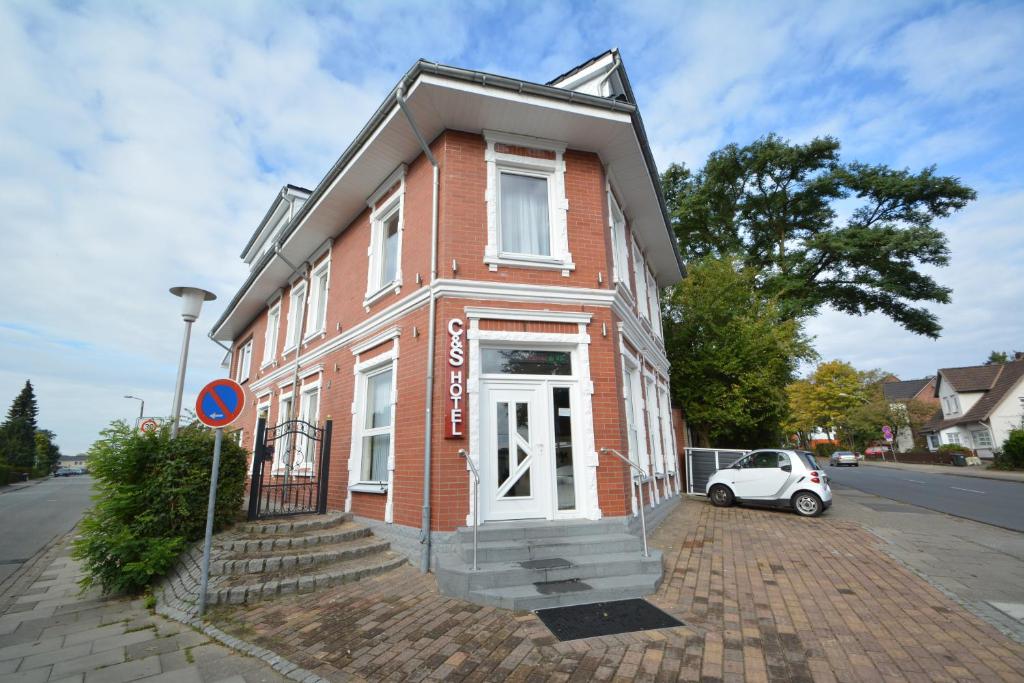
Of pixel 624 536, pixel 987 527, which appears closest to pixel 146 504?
pixel 624 536

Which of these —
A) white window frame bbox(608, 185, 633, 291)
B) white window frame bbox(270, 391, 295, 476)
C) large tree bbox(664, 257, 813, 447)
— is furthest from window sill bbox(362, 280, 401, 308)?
large tree bbox(664, 257, 813, 447)

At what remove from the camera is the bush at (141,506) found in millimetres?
5809

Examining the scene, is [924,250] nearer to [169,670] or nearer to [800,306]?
[800,306]

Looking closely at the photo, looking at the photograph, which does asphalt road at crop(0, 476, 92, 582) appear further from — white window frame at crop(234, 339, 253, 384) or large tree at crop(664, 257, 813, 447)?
large tree at crop(664, 257, 813, 447)

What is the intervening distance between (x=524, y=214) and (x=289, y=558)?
6043 mm

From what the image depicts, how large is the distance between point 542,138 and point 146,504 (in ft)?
26.1

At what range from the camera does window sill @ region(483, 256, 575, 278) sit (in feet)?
24.1

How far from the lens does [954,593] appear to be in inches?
199

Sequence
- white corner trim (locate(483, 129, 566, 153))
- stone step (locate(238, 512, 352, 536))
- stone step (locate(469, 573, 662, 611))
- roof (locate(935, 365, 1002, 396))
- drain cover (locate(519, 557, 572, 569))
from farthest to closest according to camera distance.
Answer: roof (locate(935, 365, 1002, 396)) → white corner trim (locate(483, 129, 566, 153)) → stone step (locate(238, 512, 352, 536)) → drain cover (locate(519, 557, 572, 569)) → stone step (locate(469, 573, 662, 611))

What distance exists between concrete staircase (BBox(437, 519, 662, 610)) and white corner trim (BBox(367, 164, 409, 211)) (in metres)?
6.30

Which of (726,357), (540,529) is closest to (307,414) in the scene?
(540,529)

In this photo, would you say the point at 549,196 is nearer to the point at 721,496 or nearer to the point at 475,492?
the point at 475,492

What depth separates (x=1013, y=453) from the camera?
2450 cm

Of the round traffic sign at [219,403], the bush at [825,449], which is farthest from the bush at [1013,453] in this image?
the round traffic sign at [219,403]
